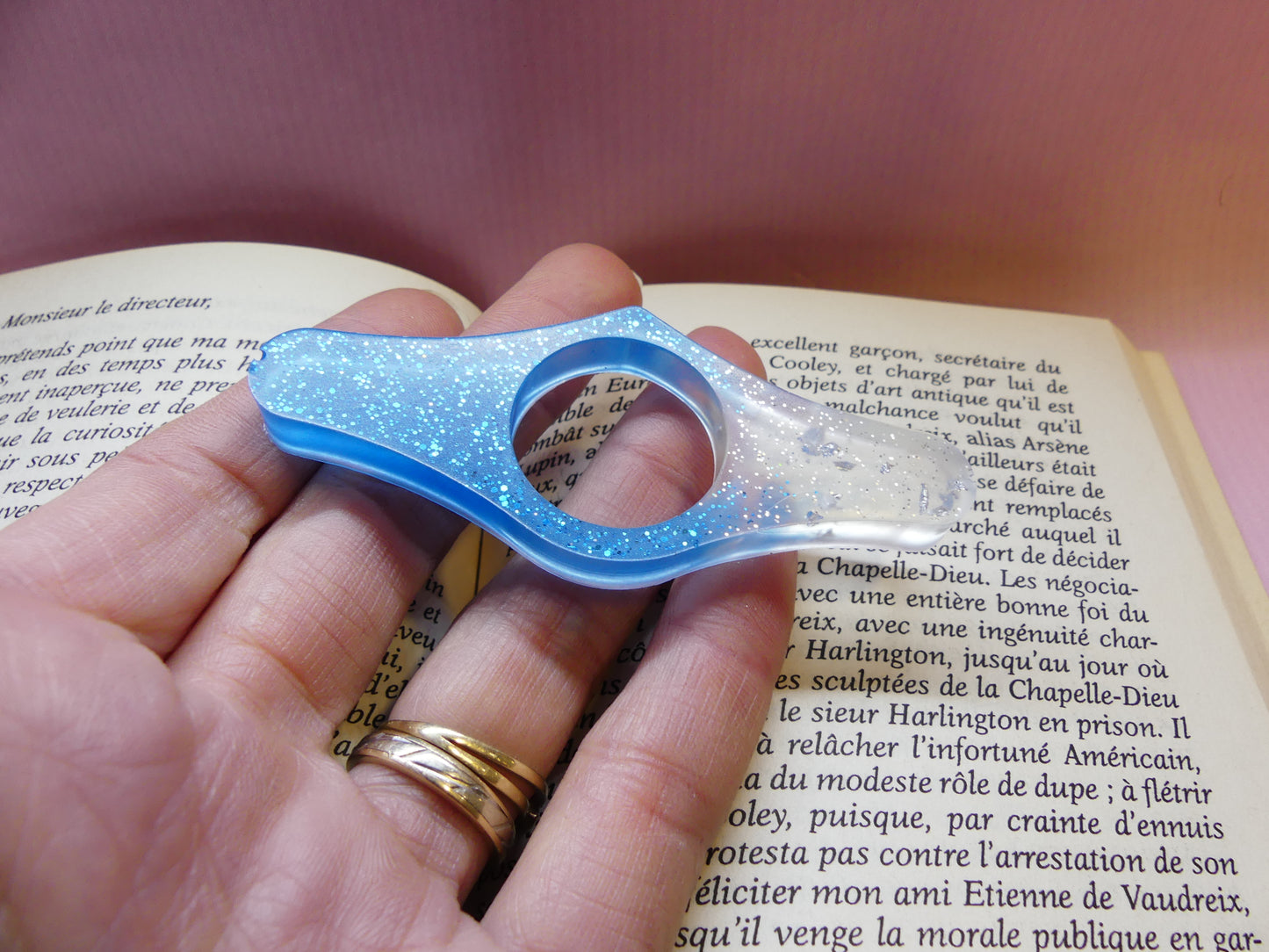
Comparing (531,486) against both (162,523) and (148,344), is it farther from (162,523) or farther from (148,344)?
→ (148,344)

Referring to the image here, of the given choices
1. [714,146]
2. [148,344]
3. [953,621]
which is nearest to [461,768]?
[953,621]

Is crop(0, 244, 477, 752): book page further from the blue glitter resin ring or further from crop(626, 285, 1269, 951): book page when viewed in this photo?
crop(626, 285, 1269, 951): book page

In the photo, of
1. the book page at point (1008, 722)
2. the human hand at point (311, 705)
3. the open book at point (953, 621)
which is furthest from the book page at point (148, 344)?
the book page at point (1008, 722)

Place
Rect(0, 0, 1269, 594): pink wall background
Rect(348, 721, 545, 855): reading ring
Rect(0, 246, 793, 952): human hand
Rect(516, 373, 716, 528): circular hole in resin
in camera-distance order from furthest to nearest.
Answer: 1. Rect(0, 0, 1269, 594): pink wall background
2. Rect(516, 373, 716, 528): circular hole in resin
3. Rect(348, 721, 545, 855): reading ring
4. Rect(0, 246, 793, 952): human hand

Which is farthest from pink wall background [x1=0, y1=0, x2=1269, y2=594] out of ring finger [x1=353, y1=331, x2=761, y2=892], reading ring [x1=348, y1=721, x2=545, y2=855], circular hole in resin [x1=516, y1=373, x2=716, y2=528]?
reading ring [x1=348, y1=721, x2=545, y2=855]

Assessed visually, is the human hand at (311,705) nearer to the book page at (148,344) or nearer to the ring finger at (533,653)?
the ring finger at (533,653)

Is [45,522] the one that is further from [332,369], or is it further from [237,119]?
[237,119]
